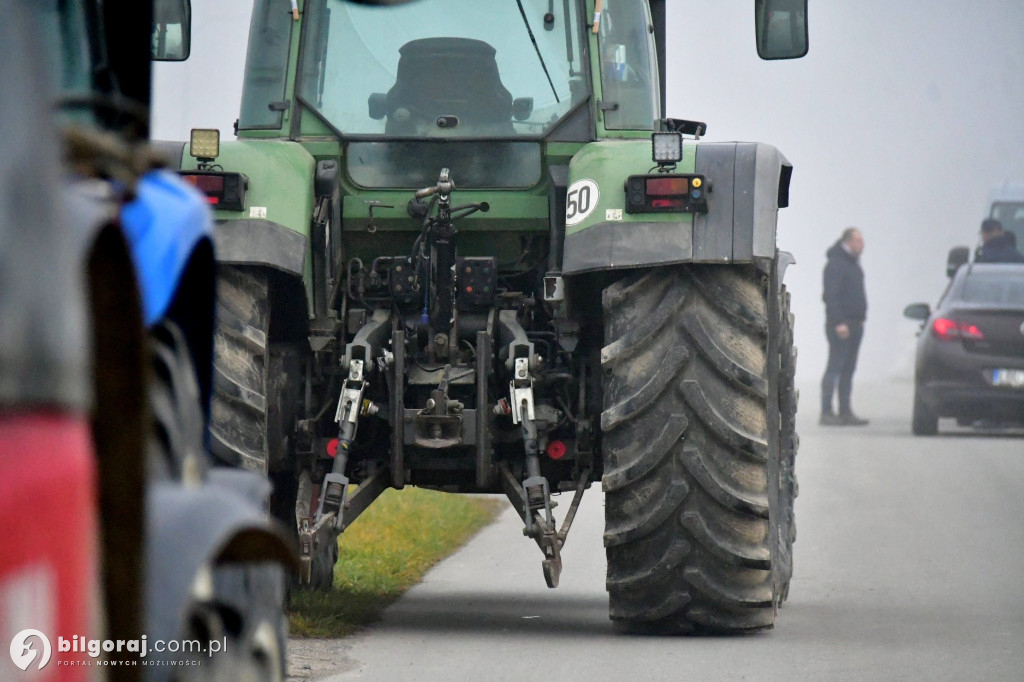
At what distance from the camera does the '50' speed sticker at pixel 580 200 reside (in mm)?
7477

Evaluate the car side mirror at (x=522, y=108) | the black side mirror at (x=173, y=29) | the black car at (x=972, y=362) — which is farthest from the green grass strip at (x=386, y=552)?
the black car at (x=972, y=362)

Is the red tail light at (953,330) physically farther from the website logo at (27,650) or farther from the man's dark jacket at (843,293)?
the website logo at (27,650)

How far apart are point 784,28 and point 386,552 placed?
417 centimetres

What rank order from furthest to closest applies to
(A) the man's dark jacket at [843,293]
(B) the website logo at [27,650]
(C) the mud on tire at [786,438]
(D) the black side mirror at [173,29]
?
(A) the man's dark jacket at [843,293] → (C) the mud on tire at [786,438] → (D) the black side mirror at [173,29] → (B) the website logo at [27,650]

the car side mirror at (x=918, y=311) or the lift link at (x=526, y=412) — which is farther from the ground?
the lift link at (x=526, y=412)

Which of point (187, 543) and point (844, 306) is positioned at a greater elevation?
point (187, 543)

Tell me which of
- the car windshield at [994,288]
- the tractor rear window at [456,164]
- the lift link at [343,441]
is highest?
the tractor rear window at [456,164]

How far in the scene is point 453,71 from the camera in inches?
323

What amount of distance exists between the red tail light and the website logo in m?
18.2

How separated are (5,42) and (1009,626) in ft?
22.2

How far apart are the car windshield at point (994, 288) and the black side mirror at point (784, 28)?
12689mm

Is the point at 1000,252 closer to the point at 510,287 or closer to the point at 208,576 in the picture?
the point at 510,287

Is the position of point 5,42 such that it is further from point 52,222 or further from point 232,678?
point 232,678

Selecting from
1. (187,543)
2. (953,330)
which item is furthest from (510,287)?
(953,330)
